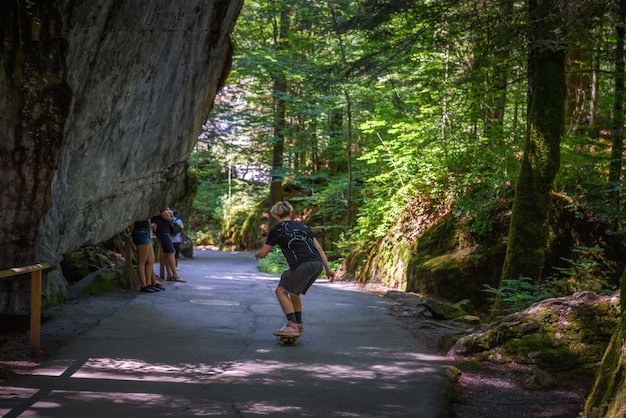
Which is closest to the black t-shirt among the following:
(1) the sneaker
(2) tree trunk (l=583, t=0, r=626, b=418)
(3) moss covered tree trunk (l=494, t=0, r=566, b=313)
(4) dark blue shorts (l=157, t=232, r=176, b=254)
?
(1) the sneaker

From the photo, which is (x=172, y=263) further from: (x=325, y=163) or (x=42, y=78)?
(x=325, y=163)

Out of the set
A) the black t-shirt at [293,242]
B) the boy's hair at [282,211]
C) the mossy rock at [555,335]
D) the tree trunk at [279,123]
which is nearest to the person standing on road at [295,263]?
the black t-shirt at [293,242]

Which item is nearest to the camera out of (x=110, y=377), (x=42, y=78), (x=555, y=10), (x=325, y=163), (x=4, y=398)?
(x=4, y=398)

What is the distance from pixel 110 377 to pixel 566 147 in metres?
11.1

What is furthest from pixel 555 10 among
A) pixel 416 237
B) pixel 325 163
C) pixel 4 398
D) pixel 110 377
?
pixel 325 163

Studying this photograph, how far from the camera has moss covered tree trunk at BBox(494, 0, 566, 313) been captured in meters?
9.94

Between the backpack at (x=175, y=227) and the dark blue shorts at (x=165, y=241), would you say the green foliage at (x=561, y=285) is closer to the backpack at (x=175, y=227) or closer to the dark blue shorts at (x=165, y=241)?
the dark blue shorts at (x=165, y=241)

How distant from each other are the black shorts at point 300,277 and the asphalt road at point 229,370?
760 mm

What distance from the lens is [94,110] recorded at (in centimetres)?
880

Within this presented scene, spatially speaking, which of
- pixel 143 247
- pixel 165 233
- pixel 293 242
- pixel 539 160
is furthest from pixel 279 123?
pixel 293 242

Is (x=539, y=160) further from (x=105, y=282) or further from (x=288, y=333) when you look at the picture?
(x=105, y=282)

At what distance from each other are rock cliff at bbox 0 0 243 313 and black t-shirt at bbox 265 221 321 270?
2945mm

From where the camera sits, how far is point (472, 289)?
12.3m

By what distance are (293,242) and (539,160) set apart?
4651mm
